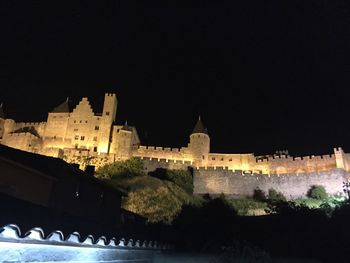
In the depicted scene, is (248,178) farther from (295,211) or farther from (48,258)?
(48,258)

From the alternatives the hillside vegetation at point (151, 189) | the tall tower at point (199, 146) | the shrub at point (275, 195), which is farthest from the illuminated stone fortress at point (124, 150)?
the hillside vegetation at point (151, 189)

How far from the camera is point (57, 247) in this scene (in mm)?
5473

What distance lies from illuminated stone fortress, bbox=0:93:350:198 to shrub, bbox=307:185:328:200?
2635 mm

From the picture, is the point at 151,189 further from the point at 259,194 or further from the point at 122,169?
the point at 259,194

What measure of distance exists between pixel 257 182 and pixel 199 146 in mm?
12199

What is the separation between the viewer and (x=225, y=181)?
50.6 metres

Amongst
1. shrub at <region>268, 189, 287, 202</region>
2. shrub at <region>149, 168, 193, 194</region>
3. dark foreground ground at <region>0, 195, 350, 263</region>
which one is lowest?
dark foreground ground at <region>0, 195, 350, 263</region>

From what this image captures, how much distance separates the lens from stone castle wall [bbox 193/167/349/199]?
49438 millimetres

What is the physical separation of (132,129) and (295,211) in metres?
43.6

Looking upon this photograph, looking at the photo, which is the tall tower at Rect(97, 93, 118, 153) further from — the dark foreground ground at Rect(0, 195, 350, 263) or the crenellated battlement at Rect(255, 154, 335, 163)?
the dark foreground ground at Rect(0, 195, 350, 263)

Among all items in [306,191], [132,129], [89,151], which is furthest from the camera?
[132,129]

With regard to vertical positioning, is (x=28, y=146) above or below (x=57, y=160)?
above

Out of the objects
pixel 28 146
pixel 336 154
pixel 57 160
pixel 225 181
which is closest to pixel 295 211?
pixel 57 160

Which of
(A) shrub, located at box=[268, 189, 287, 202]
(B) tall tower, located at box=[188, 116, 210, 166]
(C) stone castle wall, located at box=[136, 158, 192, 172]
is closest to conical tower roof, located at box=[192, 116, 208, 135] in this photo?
(B) tall tower, located at box=[188, 116, 210, 166]
